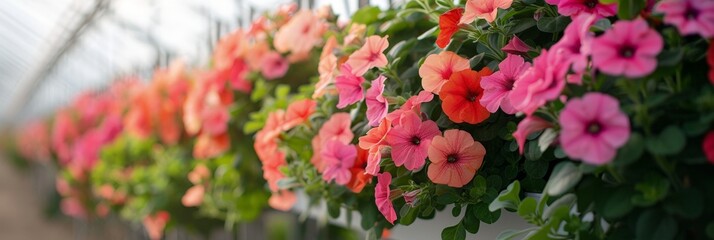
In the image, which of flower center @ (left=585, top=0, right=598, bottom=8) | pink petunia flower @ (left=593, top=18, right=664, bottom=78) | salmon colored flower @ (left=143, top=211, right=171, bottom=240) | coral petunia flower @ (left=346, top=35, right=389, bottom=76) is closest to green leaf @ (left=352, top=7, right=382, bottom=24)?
coral petunia flower @ (left=346, top=35, right=389, bottom=76)

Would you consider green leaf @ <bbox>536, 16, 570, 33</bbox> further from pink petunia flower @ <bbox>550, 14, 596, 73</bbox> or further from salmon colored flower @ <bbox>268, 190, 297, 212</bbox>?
salmon colored flower @ <bbox>268, 190, 297, 212</bbox>

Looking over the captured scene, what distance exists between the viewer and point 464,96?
95 centimetres

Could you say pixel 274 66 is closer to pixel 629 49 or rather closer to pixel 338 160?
pixel 338 160

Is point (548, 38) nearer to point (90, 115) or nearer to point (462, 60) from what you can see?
point (462, 60)

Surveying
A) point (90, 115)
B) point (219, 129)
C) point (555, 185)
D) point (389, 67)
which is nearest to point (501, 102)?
point (555, 185)

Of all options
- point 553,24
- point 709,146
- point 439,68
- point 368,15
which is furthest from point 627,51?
point 368,15

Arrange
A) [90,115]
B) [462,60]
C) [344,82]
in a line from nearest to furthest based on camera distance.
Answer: [462,60], [344,82], [90,115]

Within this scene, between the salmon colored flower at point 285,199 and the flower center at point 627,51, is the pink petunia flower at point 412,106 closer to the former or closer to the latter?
the flower center at point 627,51

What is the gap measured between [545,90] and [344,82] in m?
0.43

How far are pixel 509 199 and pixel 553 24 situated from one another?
0.20m

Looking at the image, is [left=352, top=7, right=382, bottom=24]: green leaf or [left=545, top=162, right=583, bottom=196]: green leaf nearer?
[left=545, top=162, right=583, bottom=196]: green leaf

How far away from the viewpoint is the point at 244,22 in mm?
3094

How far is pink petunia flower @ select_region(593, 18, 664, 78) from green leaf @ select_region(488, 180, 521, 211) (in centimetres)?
19

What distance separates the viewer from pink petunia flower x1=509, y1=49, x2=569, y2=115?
71 centimetres
